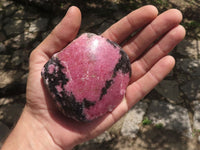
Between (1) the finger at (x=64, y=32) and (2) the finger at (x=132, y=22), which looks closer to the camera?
(1) the finger at (x=64, y=32)

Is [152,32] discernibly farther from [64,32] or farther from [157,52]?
[64,32]

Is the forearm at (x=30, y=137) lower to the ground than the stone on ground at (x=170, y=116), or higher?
higher

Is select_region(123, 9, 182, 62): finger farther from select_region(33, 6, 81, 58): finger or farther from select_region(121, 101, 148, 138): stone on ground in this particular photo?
select_region(121, 101, 148, 138): stone on ground

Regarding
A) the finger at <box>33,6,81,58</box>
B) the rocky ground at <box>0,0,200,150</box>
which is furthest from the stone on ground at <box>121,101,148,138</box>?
the finger at <box>33,6,81,58</box>

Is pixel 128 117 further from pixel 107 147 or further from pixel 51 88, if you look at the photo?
pixel 51 88

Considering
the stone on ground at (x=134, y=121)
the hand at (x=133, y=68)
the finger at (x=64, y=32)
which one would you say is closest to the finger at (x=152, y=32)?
the hand at (x=133, y=68)

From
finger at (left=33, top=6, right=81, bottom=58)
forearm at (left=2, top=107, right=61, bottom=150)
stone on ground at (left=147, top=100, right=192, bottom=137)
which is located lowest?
stone on ground at (left=147, top=100, right=192, bottom=137)

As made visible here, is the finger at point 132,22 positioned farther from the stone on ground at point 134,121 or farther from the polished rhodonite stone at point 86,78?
the stone on ground at point 134,121
